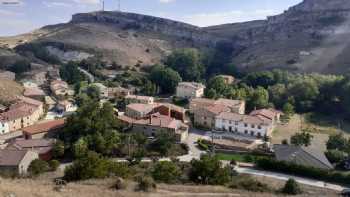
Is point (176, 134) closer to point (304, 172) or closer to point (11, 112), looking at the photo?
point (304, 172)

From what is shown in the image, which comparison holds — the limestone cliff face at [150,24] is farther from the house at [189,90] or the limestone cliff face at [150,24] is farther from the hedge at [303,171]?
the hedge at [303,171]

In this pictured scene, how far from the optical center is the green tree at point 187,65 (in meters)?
73.0

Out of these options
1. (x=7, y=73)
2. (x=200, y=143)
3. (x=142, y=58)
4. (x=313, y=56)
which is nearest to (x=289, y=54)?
(x=313, y=56)

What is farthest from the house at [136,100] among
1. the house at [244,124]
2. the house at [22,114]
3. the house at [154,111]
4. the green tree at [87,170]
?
the green tree at [87,170]

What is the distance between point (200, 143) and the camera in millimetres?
37938

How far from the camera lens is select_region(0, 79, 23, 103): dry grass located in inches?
1991

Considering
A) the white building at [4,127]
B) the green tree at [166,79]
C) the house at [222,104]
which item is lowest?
the white building at [4,127]

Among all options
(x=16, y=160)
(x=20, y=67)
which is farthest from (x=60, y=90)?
(x=16, y=160)

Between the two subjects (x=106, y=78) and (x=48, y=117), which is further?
(x=106, y=78)

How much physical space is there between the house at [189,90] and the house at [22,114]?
20916mm

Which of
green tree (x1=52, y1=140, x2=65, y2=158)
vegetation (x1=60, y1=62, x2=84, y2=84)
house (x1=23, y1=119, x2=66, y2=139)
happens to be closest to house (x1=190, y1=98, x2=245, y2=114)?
house (x1=23, y1=119, x2=66, y2=139)

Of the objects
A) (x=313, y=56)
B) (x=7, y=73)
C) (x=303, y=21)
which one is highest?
(x=303, y=21)

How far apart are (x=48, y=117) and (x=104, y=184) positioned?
31274 millimetres

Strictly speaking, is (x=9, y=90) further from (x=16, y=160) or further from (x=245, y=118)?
(x=245, y=118)
